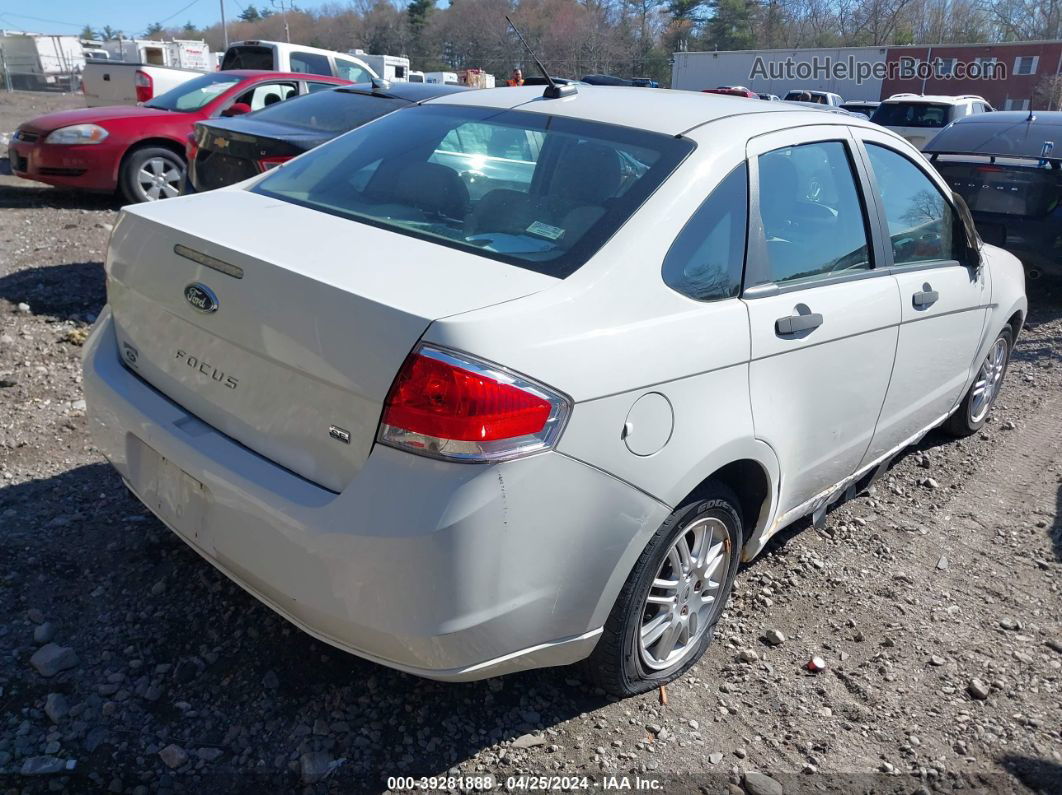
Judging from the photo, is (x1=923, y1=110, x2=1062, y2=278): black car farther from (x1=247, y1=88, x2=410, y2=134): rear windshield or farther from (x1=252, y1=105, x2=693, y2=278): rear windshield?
(x1=252, y1=105, x2=693, y2=278): rear windshield

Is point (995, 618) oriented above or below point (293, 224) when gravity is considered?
below

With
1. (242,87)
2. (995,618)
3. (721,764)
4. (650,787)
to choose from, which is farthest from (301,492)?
(242,87)

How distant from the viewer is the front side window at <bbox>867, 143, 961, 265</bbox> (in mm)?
3604

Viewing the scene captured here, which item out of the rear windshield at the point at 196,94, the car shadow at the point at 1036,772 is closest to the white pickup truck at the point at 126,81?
the rear windshield at the point at 196,94

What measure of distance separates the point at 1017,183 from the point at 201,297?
720cm

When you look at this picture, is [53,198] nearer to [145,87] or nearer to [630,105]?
[145,87]

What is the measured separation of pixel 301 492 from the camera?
2.18 meters

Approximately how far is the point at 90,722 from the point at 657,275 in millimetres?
2069

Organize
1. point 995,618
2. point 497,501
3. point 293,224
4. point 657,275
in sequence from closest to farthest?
point 497,501, point 657,275, point 293,224, point 995,618

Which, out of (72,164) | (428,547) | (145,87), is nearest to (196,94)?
(72,164)

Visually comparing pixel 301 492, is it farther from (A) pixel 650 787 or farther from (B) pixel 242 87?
(B) pixel 242 87

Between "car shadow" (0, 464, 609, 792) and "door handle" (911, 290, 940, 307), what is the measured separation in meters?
2.07

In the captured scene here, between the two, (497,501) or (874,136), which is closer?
(497,501)

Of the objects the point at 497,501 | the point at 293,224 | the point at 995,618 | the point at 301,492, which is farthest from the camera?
the point at 995,618
